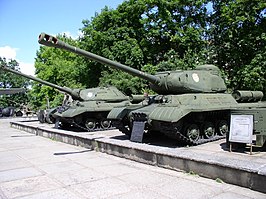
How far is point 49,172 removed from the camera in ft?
22.1

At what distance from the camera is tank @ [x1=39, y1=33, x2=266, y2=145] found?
8094 millimetres

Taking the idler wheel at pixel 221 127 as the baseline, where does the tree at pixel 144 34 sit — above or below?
above

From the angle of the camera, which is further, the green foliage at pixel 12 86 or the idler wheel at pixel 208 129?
the green foliage at pixel 12 86

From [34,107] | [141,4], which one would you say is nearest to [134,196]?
[141,4]

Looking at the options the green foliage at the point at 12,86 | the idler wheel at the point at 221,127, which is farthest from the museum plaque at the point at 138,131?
the green foliage at the point at 12,86

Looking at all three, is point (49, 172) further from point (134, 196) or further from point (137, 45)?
point (137, 45)

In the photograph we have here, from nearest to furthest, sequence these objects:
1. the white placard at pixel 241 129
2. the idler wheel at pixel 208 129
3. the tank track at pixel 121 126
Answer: the white placard at pixel 241 129
the idler wheel at pixel 208 129
the tank track at pixel 121 126

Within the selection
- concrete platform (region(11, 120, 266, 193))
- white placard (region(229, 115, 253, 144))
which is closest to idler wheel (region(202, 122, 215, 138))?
concrete platform (region(11, 120, 266, 193))

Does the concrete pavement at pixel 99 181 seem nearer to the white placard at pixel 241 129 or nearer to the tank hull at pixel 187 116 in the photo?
the tank hull at pixel 187 116

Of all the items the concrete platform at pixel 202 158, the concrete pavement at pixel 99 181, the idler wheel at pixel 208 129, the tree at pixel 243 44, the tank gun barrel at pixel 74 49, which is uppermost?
the tree at pixel 243 44

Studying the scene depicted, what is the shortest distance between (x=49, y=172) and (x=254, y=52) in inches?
590

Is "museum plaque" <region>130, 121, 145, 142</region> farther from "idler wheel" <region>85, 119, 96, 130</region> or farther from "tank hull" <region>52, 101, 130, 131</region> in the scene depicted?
"idler wheel" <region>85, 119, 96, 130</region>

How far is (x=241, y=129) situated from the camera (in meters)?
6.97

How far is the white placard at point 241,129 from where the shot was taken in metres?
6.77
